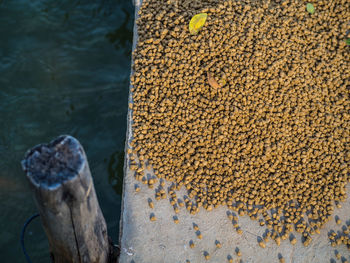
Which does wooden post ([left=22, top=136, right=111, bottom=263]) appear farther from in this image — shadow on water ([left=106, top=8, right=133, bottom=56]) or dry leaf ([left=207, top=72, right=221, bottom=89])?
shadow on water ([left=106, top=8, right=133, bottom=56])

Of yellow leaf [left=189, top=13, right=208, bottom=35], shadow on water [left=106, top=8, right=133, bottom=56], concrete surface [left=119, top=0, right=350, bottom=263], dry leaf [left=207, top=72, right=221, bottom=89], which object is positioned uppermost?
yellow leaf [left=189, top=13, right=208, bottom=35]

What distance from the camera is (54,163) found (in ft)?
4.52

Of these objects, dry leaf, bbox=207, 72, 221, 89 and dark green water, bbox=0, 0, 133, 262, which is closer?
dry leaf, bbox=207, 72, 221, 89

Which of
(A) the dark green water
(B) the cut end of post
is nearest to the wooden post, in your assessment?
(B) the cut end of post

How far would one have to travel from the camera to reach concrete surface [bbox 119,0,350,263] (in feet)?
7.03

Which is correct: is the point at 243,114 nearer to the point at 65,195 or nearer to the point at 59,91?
the point at 65,195

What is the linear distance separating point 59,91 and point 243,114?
182cm

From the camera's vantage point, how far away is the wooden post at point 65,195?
4.48 ft

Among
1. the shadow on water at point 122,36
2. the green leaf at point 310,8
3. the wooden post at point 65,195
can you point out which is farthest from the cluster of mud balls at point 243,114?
the shadow on water at point 122,36

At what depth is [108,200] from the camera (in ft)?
9.36

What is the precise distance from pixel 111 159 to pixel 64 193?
1.61 metres

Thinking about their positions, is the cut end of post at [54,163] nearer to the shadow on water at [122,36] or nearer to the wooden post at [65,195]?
the wooden post at [65,195]

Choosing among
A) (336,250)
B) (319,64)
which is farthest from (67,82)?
(336,250)

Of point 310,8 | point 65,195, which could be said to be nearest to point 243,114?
point 310,8
